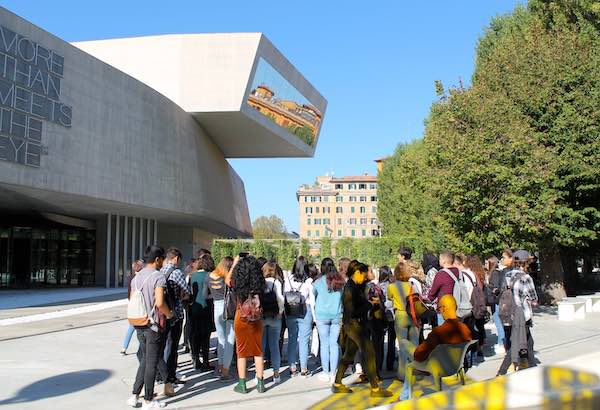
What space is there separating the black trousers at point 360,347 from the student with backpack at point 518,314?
2050 millimetres

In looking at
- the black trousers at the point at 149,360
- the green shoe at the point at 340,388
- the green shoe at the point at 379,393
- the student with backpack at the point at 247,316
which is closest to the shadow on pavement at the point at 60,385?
the black trousers at the point at 149,360

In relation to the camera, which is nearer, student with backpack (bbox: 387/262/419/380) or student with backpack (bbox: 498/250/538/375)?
student with backpack (bbox: 387/262/419/380)

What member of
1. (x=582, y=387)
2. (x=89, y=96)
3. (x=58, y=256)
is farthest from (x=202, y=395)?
(x=58, y=256)

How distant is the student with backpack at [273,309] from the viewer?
25.0ft

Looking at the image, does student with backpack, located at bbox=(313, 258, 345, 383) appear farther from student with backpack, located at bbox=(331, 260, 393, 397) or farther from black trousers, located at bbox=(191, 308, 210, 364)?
black trousers, located at bbox=(191, 308, 210, 364)

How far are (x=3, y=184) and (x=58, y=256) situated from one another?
51.0 feet

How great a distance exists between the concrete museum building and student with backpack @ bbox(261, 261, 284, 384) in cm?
1649

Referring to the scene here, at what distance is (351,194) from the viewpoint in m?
128

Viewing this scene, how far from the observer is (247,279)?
277 inches

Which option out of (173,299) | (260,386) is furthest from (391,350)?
(173,299)

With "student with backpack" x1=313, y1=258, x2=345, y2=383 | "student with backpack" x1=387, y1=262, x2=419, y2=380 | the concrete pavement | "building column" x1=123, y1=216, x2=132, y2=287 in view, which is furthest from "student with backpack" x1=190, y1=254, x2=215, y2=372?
"building column" x1=123, y1=216, x2=132, y2=287

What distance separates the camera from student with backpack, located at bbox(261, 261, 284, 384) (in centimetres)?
761

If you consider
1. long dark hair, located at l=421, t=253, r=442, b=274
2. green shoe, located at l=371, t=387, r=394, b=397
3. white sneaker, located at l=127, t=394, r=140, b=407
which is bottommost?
green shoe, located at l=371, t=387, r=394, b=397

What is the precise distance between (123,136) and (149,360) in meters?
23.2
